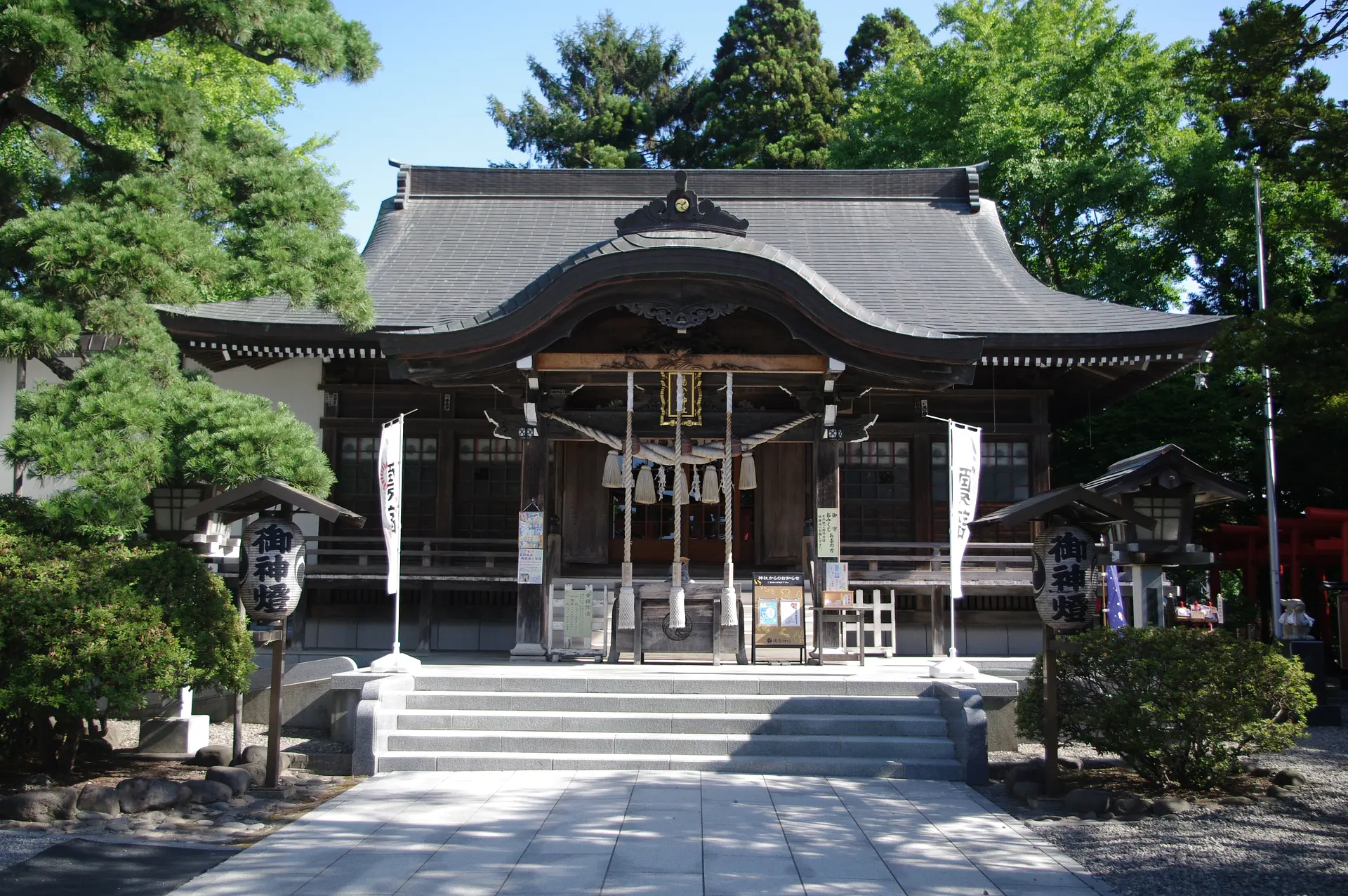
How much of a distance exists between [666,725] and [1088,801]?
3442mm

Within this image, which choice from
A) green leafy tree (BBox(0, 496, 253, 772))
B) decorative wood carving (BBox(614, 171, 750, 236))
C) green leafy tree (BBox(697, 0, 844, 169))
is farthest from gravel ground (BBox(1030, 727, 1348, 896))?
green leafy tree (BBox(697, 0, 844, 169))

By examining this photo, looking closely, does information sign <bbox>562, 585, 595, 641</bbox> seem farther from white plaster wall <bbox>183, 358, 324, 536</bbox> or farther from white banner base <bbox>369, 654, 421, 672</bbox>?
white plaster wall <bbox>183, 358, 324, 536</bbox>

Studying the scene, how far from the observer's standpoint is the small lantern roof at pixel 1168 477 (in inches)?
356

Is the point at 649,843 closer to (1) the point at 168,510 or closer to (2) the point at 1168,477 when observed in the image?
(1) the point at 168,510

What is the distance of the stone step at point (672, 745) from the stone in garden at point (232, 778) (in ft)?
3.99

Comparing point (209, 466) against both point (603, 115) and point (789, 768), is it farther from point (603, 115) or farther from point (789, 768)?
point (603, 115)

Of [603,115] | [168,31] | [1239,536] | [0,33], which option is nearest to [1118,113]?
[1239,536]

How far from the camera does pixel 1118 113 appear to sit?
21641 millimetres

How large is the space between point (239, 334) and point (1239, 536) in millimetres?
15864

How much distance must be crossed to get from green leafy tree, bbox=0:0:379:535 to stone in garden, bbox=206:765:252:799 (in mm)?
2005

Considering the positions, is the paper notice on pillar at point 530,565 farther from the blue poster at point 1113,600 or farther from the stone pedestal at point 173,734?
the blue poster at point 1113,600

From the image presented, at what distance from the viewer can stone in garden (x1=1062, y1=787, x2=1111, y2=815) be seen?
23.6ft

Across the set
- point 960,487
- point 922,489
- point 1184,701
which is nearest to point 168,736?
point 960,487

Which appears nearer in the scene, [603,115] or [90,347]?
[90,347]
